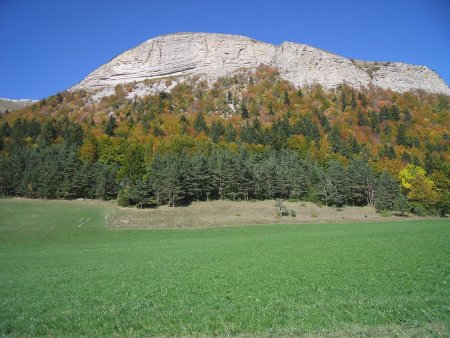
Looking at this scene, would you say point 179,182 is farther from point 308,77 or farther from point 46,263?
point 308,77

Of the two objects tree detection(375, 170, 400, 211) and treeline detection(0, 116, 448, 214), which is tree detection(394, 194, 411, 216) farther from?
tree detection(375, 170, 400, 211)

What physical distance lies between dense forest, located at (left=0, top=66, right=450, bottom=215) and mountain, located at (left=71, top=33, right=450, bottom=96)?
27.5ft

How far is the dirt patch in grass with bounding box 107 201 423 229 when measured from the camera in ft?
191

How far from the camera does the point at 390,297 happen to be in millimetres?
11477

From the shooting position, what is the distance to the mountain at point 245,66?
16050cm

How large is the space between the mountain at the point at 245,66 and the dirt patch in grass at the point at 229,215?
100014 mm

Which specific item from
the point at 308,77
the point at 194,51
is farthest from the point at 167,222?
the point at 194,51

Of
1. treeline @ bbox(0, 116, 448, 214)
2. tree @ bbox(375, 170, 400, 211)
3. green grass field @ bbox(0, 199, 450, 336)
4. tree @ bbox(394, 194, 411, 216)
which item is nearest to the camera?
green grass field @ bbox(0, 199, 450, 336)

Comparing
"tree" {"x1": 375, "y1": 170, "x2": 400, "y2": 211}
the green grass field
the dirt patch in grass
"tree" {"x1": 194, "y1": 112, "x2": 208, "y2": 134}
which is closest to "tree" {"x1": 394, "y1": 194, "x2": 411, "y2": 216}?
"tree" {"x1": 375, "y1": 170, "x2": 400, "y2": 211}

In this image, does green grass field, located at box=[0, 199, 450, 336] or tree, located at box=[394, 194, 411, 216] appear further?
tree, located at box=[394, 194, 411, 216]

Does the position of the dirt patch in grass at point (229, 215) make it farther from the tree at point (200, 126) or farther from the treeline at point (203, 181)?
the tree at point (200, 126)

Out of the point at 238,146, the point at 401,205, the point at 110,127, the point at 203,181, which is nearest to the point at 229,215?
the point at 203,181

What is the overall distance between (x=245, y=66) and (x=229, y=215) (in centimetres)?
13975

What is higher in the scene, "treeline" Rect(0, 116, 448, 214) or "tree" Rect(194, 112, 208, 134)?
"tree" Rect(194, 112, 208, 134)
